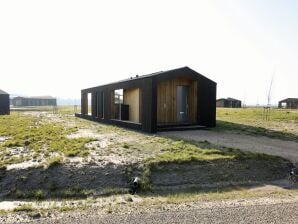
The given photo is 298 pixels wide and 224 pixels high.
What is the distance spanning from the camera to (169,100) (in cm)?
1667

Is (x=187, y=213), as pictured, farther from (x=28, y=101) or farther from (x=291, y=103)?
(x=28, y=101)

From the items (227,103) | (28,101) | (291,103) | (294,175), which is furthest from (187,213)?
(28,101)

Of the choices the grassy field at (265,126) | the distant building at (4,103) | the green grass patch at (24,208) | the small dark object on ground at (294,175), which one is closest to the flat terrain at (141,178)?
the green grass patch at (24,208)

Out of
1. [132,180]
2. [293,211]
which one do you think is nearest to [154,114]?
[132,180]

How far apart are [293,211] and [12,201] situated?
5.66m

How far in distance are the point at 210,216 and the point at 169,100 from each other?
12.0m

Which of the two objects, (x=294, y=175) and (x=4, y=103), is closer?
(x=294, y=175)

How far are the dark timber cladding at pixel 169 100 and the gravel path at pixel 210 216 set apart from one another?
9246 millimetres

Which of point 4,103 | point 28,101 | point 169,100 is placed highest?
point 28,101

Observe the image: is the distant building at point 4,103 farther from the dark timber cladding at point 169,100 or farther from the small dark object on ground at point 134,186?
the small dark object on ground at point 134,186

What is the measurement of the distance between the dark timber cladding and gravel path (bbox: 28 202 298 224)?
364 inches

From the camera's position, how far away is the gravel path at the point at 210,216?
472 cm

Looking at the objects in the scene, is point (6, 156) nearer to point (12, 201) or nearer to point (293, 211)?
point (12, 201)

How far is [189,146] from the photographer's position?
10141 mm
